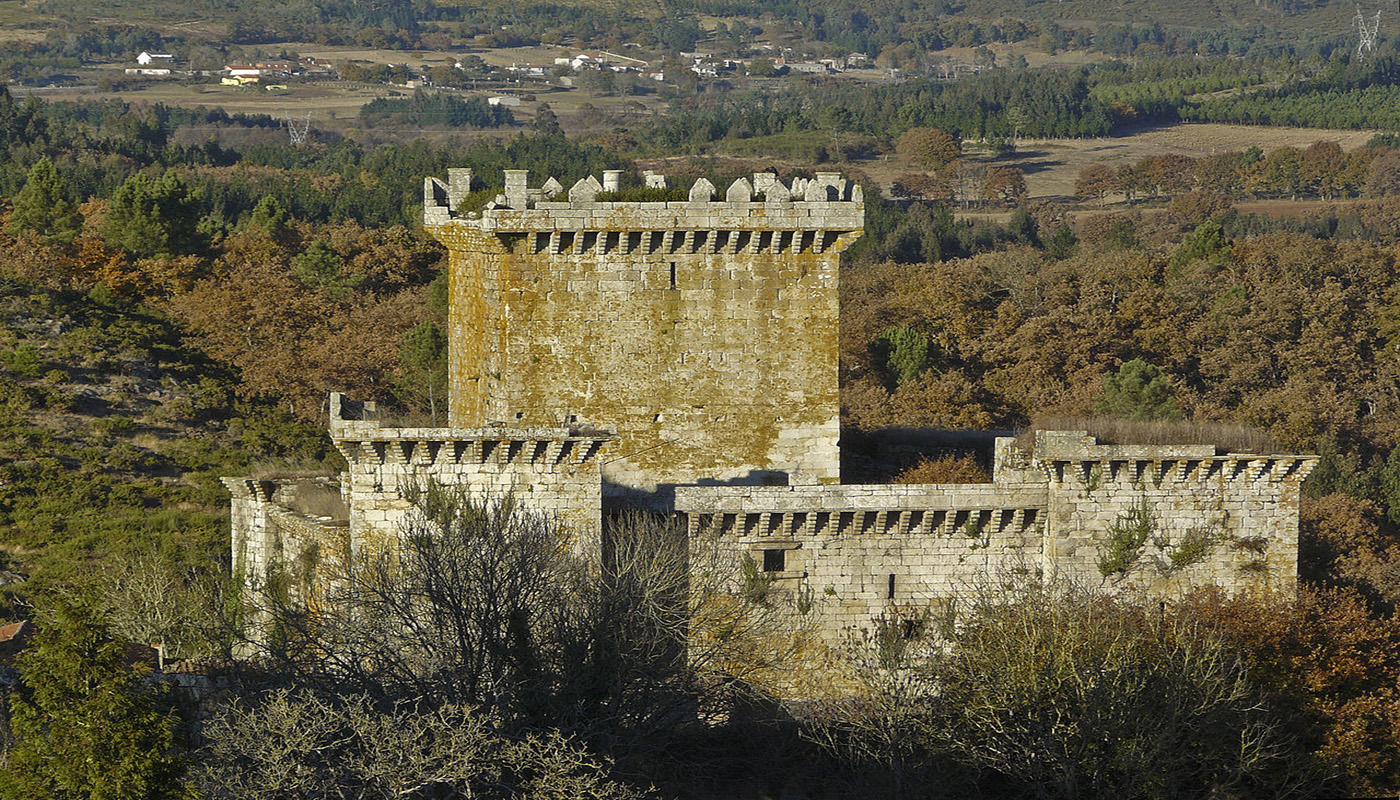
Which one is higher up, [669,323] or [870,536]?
[669,323]

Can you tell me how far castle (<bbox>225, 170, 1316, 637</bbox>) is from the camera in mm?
32750

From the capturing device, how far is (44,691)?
26.0 metres

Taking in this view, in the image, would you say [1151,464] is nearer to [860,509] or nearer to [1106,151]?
[860,509]

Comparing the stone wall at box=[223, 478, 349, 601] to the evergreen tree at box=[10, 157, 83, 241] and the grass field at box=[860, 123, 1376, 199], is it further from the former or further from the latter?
the grass field at box=[860, 123, 1376, 199]

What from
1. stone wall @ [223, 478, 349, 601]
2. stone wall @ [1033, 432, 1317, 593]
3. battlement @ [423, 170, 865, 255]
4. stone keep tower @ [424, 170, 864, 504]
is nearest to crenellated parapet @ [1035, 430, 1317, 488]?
stone wall @ [1033, 432, 1317, 593]

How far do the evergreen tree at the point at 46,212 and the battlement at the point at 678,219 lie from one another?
A: 55.0 metres

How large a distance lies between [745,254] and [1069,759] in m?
10.4

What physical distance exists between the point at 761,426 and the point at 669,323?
2.48m

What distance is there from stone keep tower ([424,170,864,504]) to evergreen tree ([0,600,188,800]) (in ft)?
31.8

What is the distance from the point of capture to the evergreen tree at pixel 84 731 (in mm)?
25688

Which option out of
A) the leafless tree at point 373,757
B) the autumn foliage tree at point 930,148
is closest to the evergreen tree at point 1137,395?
the leafless tree at point 373,757

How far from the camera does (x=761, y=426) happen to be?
3434 cm

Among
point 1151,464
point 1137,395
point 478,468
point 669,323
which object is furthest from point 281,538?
point 1137,395

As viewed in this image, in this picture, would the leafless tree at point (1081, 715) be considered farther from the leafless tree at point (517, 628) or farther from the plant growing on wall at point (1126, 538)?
the leafless tree at point (517, 628)
